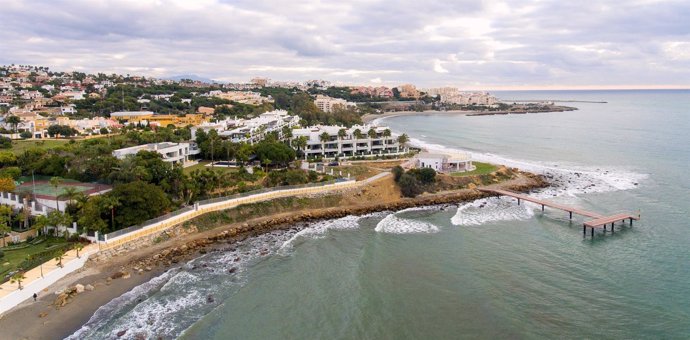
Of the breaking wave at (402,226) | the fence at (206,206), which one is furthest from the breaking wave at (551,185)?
the fence at (206,206)

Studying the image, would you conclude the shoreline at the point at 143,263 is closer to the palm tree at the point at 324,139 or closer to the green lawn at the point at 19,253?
the green lawn at the point at 19,253

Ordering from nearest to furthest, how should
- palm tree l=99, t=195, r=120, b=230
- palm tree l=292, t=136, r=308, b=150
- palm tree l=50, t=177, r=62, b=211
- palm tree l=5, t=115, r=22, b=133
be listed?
palm tree l=99, t=195, r=120, b=230 < palm tree l=50, t=177, r=62, b=211 < palm tree l=292, t=136, r=308, b=150 < palm tree l=5, t=115, r=22, b=133

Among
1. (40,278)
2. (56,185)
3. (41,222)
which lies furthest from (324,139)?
(40,278)

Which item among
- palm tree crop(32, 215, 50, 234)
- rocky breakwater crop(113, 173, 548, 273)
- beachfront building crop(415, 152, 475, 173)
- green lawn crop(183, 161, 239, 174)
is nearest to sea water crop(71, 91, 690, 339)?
rocky breakwater crop(113, 173, 548, 273)

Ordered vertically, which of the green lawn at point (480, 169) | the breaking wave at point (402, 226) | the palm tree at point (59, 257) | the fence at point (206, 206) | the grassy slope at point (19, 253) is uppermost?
the green lawn at point (480, 169)

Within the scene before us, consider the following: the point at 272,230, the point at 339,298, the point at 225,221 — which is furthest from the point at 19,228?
the point at 339,298

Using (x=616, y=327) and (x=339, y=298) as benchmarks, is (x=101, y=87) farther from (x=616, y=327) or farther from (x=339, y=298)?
(x=616, y=327)

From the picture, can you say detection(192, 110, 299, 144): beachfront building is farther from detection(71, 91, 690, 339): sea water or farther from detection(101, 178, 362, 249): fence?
detection(71, 91, 690, 339): sea water
